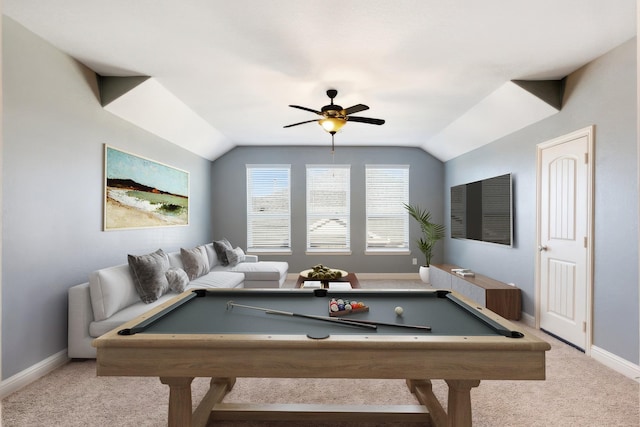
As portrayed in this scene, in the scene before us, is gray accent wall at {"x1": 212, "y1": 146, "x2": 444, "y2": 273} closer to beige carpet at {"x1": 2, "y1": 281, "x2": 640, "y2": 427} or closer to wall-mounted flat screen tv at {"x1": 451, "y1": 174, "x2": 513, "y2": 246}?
wall-mounted flat screen tv at {"x1": 451, "y1": 174, "x2": 513, "y2": 246}

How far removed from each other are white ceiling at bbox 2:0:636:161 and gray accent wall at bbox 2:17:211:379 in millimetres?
265

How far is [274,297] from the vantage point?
2562mm

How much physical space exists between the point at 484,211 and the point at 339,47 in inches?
131

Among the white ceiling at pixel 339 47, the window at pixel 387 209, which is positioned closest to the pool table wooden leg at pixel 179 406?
the white ceiling at pixel 339 47

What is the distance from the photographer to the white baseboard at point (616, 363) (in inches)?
110

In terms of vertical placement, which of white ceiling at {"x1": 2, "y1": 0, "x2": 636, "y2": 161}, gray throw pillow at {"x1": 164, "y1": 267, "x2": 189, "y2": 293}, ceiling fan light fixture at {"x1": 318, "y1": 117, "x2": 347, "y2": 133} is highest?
white ceiling at {"x1": 2, "y1": 0, "x2": 636, "y2": 161}

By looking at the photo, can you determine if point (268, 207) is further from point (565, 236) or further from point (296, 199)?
point (565, 236)

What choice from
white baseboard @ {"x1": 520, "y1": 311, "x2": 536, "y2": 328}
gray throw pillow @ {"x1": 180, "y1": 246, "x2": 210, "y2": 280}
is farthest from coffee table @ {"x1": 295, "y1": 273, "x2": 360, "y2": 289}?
white baseboard @ {"x1": 520, "y1": 311, "x2": 536, "y2": 328}

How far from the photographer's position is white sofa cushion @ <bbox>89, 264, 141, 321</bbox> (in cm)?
297

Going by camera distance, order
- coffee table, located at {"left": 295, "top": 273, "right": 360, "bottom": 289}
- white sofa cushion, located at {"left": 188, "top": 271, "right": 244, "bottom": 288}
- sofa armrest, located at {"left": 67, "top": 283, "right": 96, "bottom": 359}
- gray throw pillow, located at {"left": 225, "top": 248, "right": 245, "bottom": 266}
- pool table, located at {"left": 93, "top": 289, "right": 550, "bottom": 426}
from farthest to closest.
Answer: gray throw pillow, located at {"left": 225, "top": 248, "right": 245, "bottom": 266} < coffee table, located at {"left": 295, "top": 273, "right": 360, "bottom": 289} < white sofa cushion, located at {"left": 188, "top": 271, "right": 244, "bottom": 288} < sofa armrest, located at {"left": 67, "top": 283, "right": 96, "bottom": 359} < pool table, located at {"left": 93, "top": 289, "right": 550, "bottom": 426}

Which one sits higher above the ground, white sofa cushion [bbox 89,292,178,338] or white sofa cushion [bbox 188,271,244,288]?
white sofa cushion [bbox 188,271,244,288]

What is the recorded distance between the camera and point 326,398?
8.35 ft

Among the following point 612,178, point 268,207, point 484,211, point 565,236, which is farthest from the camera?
point 268,207

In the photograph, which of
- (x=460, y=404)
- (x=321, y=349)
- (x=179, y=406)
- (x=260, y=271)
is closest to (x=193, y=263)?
(x=260, y=271)
